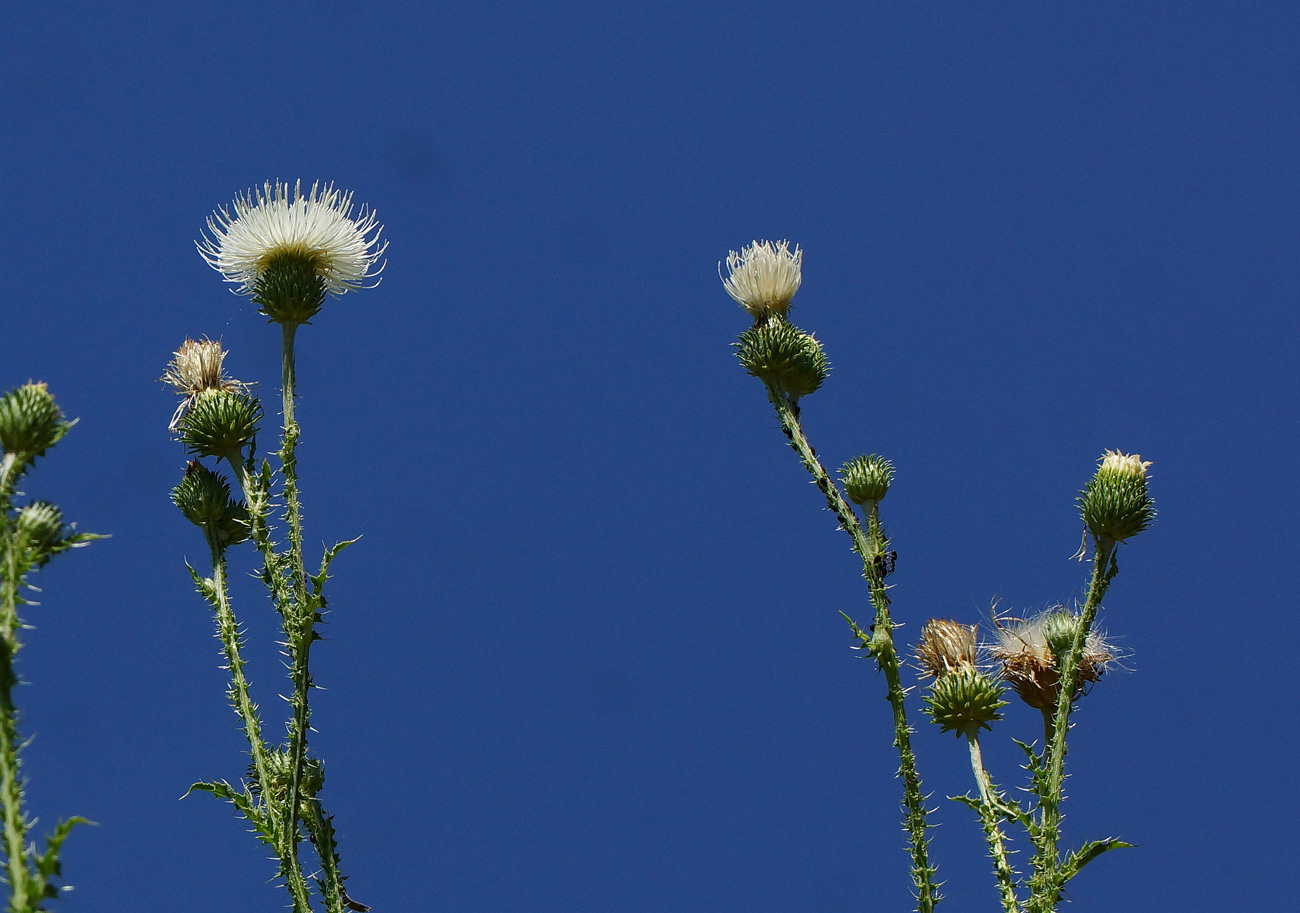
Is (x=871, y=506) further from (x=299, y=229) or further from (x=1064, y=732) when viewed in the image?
(x=299, y=229)

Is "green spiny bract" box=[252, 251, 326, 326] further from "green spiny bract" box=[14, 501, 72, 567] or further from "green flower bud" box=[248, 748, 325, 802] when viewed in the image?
"green flower bud" box=[248, 748, 325, 802]

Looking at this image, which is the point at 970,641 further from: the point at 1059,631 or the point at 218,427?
the point at 218,427

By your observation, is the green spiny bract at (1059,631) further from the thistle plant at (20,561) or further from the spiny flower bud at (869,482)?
the thistle plant at (20,561)

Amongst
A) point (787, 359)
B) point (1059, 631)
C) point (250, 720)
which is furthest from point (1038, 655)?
point (250, 720)

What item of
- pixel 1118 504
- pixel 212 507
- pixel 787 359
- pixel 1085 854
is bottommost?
pixel 1085 854

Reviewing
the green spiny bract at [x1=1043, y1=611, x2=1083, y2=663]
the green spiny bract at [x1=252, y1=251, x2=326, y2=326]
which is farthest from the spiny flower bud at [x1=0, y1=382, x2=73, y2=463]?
the green spiny bract at [x1=1043, y1=611, x2=1083, y2=663]

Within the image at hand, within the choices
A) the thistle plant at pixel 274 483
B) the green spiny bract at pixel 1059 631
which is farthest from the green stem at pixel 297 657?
the green spiny bract at pixel 1059 631

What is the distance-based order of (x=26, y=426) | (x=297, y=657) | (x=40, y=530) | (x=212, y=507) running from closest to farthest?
(x=26, y=426) → (x=40, y=530) → (x=297, y=657) → (x=212, y=507)
